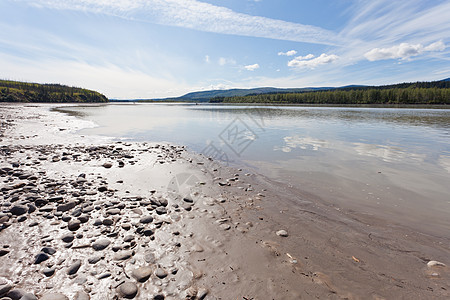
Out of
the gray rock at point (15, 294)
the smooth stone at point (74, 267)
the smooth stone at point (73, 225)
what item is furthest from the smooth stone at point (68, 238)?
the gray rock at point (15, 294)

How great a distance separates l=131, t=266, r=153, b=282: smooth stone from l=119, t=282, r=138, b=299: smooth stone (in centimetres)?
18

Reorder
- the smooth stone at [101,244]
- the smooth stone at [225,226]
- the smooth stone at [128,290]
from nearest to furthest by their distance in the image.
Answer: the smooth stone at [128,290]
the smooth stone at [101,244]
the smooth stone at [225,226]

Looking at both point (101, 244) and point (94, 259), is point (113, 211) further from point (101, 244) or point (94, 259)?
point (94, 259)

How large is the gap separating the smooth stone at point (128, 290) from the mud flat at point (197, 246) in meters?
0.02

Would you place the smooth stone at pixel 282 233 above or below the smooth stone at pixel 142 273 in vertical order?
below

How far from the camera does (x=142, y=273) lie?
160 inches

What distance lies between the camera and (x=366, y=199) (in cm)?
797

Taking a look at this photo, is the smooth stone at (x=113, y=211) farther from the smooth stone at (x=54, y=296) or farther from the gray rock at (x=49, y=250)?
the smooth stone at (x=54, y=296)

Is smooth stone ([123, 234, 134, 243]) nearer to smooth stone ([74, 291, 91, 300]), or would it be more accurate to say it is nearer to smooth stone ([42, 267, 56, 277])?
smooth stone ([42, 267, 56, 277])

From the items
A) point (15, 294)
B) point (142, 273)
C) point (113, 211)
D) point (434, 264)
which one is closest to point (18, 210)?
point (113, 211)

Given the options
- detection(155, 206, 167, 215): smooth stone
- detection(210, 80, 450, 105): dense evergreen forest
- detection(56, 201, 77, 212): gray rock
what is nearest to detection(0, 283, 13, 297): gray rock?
detection(56, 201, 77, 212): gray rock

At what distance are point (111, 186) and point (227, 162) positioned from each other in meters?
7.03

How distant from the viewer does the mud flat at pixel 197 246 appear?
3.83 metres

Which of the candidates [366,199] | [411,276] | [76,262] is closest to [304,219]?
[411,276]
